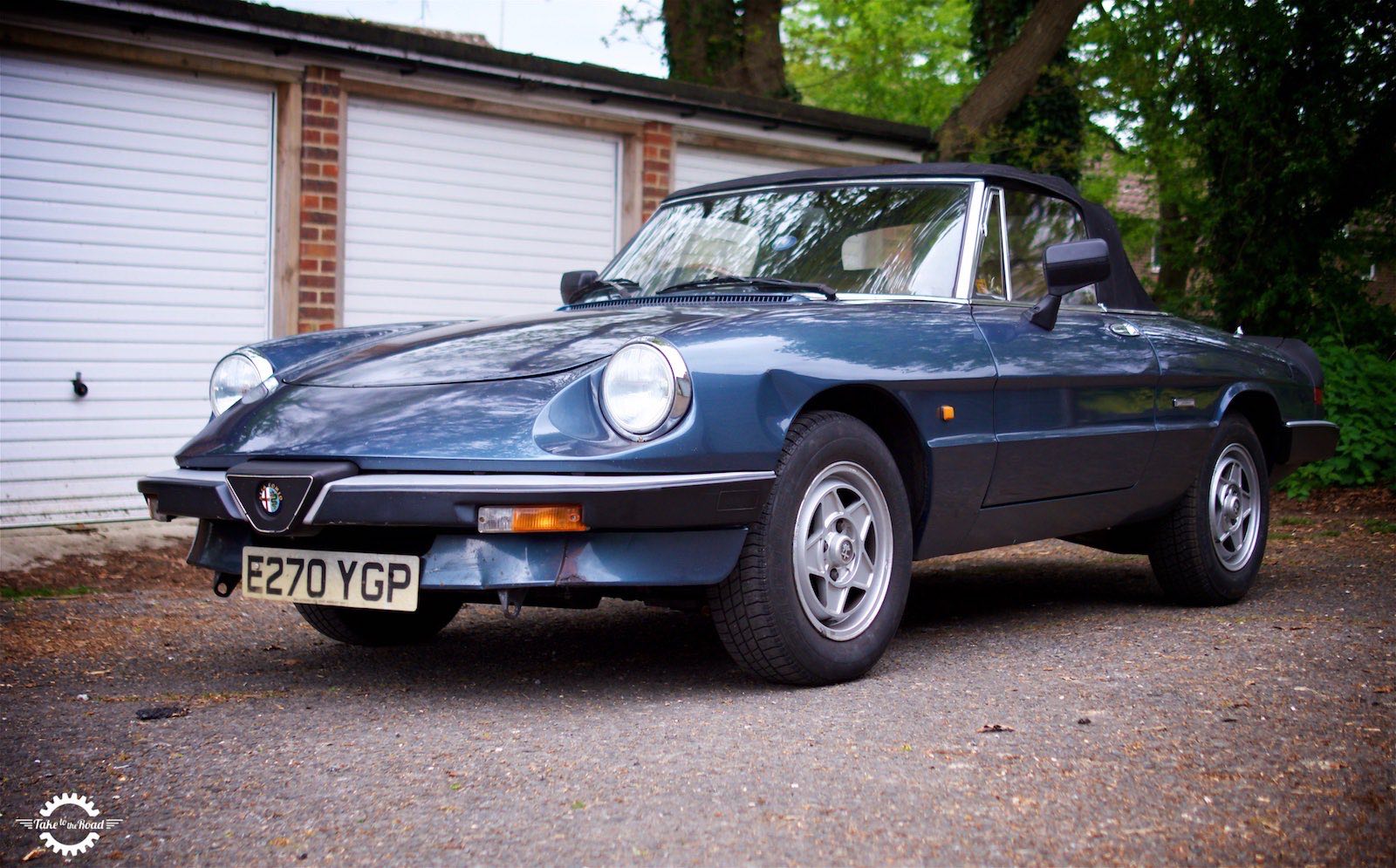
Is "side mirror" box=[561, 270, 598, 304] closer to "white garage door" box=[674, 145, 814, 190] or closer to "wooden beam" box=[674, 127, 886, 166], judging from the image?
"white garage door" box=[674, 145, 814, 190]

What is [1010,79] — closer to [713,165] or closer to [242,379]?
[713,165]

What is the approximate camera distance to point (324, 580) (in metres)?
3.53

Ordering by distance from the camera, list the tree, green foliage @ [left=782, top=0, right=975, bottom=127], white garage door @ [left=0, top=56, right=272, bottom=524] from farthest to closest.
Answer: green foliage @ [left=782, top=0, right=975, bottom=127] → the tree → white garage door @ [left=0, top=56, right=272, bottom=524]

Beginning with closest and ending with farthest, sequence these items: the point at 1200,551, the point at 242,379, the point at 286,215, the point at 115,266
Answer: the point at 242,379
the point at 1200,551
the point at 115,266
the point at 286,215

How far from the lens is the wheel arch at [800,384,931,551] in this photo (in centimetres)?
396

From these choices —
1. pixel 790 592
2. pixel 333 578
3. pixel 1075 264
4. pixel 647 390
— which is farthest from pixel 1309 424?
pixel 333 578

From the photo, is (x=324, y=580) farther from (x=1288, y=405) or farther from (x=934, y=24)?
(x=934, y=24)

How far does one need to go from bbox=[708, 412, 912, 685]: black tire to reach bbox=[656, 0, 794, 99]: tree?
10.3 metres

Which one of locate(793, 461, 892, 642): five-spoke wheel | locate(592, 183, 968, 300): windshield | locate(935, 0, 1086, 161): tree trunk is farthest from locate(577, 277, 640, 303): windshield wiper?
locate(935, 0, 1086, 161): tree trunk

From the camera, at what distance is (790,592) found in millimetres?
3562

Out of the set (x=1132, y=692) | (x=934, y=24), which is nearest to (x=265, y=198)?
(x=1132, y=692)

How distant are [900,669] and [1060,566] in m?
3.16

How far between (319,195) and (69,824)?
6731 mm

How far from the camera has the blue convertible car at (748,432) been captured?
3396mm
